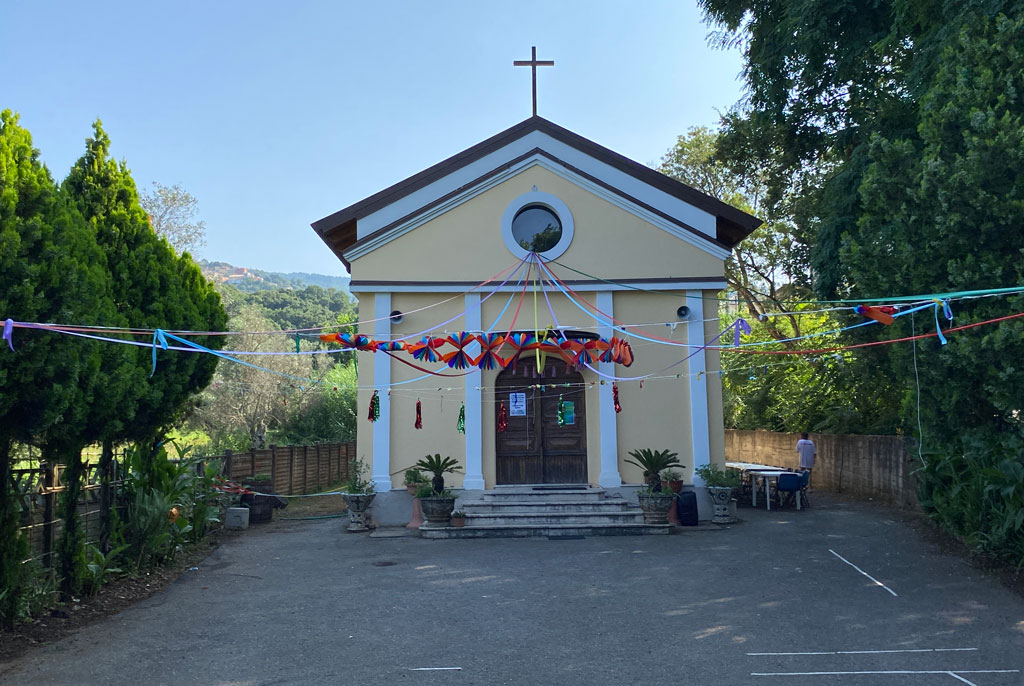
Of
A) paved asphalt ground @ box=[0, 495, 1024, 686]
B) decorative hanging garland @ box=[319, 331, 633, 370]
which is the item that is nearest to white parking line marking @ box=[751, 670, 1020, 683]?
paved asphalt ground @ box=[0, 495, 1024, 686]

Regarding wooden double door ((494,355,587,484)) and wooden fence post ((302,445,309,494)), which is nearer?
wooden double door ((494,355,587,484))

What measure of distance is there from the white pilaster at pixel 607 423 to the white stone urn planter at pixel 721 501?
5.50ft

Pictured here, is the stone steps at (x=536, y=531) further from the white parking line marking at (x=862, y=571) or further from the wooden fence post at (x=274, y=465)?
the wooden fence post at (x=274, y=465)

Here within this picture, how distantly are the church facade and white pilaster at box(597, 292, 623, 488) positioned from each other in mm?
26

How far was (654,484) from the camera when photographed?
1368 cm

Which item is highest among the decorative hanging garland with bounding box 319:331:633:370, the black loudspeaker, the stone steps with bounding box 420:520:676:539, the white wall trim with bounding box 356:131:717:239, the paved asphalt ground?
the white wall trim with bounding box 356:131:717:239

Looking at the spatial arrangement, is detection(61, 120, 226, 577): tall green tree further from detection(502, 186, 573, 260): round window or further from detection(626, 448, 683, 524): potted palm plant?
detection(626, 448, 683, 524): potted palm plant

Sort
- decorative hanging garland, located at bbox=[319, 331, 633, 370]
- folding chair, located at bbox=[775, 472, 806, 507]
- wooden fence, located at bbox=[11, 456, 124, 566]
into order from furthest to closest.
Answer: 1. folding chair, located at bbox=[775, 472, 806, 507]
2. decorative hanging garland, located at bbox=[319, 331, 633, 370]
3. wooden fence, located at bbox=[11, 456, 124, 566]

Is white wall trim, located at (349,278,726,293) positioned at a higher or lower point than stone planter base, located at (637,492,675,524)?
higher

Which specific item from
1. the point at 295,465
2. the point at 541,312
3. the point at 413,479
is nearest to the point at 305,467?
the point at 295,465

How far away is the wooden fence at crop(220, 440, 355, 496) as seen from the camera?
16703mm

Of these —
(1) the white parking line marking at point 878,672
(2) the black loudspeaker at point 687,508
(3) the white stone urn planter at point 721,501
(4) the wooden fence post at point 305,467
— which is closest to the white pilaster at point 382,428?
(2) the black loudspeaker at point 687,508

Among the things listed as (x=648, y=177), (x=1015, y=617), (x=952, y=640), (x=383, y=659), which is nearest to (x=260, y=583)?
(x=383, y=659)

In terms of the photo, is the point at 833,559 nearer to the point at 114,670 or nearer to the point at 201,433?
the point at 114,670
